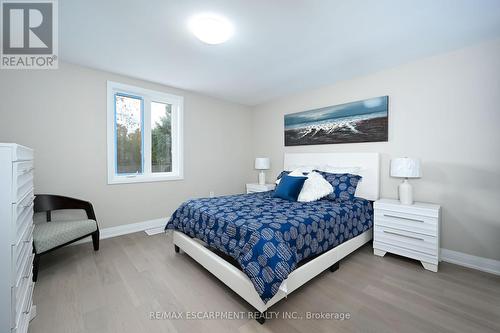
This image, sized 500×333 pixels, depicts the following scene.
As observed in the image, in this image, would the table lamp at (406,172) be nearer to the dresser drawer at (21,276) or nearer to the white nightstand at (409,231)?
the white nightstand at (409,231)

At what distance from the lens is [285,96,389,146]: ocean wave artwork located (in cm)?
296

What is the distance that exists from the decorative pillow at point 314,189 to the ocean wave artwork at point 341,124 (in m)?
0.94

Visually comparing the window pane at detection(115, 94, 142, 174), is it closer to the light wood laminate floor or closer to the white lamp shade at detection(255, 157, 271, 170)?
the light wood laminate floor

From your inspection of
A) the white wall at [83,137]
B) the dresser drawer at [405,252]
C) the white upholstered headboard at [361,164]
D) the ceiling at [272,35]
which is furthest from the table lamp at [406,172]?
the white wall at [83,137]

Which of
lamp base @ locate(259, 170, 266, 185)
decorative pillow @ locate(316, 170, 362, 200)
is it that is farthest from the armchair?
decorative pillow @ locate(316, 170, 362, 200)

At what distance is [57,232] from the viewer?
7.22 ft

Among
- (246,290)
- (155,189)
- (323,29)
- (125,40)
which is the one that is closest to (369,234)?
(246,290)

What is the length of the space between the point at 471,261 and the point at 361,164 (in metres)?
1.56

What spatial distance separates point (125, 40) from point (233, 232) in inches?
90.7

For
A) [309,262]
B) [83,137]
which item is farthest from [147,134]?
[309,262]

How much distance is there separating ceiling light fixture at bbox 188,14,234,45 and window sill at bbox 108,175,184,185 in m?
2.36

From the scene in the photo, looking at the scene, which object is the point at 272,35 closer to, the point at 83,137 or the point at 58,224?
the point at 83,137

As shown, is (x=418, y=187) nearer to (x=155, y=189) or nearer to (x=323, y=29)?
(x=323, y=29)

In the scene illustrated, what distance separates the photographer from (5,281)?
1.13 meters
